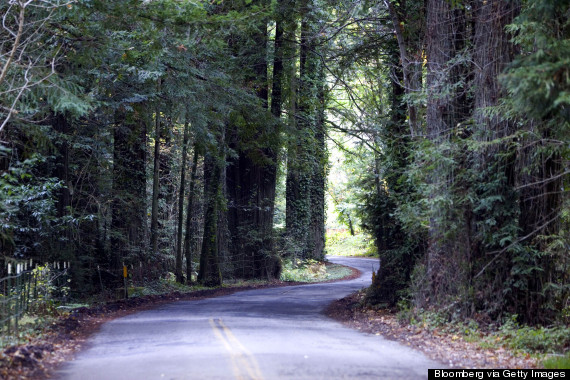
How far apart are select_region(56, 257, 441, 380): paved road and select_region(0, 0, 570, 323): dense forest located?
3.06m

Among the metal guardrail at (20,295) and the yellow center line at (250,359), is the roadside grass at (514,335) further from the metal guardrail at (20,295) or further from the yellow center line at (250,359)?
the metal guardrail at (20,295)

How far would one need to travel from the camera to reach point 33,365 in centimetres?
876

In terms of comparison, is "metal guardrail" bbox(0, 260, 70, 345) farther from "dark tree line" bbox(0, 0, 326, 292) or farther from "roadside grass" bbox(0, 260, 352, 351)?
"dark tree line" bbox(0, 0, 326, 292)

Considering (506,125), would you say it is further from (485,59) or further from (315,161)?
(315,161)

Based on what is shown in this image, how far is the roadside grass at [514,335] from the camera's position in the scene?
986cm

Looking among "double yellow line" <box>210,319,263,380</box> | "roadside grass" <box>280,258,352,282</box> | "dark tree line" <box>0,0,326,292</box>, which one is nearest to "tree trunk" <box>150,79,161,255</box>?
"dark tree line" <box>0,0,326,292</box>

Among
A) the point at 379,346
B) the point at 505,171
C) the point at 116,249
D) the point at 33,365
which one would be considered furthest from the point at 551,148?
the point at 116,249

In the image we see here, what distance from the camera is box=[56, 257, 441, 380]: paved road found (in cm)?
778

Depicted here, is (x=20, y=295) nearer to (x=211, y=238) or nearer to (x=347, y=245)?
(x=211, y=238)

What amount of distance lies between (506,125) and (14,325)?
10.6 metres

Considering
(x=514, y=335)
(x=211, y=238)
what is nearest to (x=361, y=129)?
(x=211, y=238)

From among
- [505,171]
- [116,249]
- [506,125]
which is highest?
[506,125]

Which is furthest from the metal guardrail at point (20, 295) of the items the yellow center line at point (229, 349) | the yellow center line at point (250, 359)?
the yellow center line at point (250, 359)

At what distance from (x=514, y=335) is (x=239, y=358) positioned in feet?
18.0
